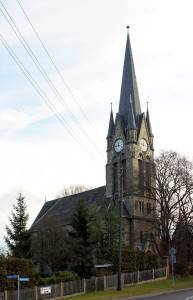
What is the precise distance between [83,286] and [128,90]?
123 feet

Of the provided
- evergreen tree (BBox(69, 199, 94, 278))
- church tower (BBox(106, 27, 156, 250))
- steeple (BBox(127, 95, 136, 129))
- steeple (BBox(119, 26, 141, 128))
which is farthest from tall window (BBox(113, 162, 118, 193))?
evergreen tree (BBox(69, 199, 94, 278))

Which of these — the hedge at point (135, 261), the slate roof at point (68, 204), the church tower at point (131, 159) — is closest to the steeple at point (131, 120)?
the church tower at point (131, 159)

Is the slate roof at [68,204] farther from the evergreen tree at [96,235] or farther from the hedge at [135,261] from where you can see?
the hedge at [135,261]

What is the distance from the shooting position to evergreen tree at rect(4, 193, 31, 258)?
3291 cm

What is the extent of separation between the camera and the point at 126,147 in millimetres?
54938

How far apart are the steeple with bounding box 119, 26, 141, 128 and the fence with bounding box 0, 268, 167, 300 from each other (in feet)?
93.9

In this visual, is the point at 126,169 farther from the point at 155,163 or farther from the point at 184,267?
the point at 184,267

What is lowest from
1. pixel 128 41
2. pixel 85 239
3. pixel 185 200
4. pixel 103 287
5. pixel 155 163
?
pixel 103 287

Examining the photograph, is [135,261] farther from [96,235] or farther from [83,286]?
[83,286]

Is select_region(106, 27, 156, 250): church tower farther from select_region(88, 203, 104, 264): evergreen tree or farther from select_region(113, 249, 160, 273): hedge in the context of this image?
select_region(113, 249, 160, 273): hedge

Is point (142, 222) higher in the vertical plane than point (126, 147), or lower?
lower

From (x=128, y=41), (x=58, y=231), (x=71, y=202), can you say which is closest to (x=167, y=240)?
(x=58, y=231)

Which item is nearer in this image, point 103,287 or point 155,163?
point 103,287

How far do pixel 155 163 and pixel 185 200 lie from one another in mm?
5417
